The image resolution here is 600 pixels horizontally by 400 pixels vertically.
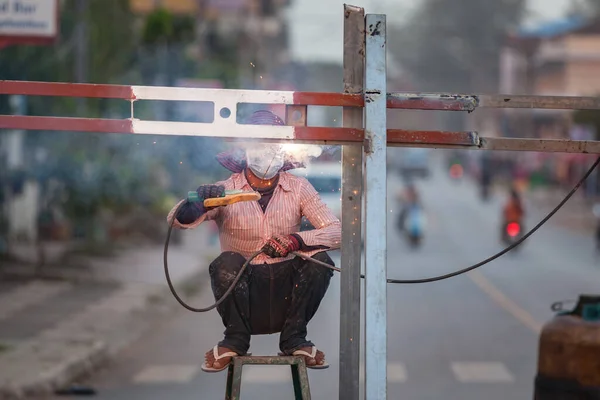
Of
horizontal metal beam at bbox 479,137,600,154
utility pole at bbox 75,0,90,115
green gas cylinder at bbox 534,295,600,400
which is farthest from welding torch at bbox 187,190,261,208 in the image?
utility pole at bbox 75,0,90,115

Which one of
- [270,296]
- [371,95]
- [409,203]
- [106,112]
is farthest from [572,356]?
[409,203]

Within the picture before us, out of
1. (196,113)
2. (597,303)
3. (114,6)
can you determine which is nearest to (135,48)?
(114,6)

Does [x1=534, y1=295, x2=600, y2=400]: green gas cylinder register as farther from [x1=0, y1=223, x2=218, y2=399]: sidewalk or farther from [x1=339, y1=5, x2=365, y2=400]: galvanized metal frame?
[x1=0, y1=223, x2=218, y2=399]: sidewalk

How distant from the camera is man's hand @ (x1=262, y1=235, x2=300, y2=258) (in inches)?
216

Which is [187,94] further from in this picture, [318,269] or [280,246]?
[318,269]

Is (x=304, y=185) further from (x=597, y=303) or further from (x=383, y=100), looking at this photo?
(x=597, y=303)

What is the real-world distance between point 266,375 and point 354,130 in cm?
787

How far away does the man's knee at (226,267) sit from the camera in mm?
5555

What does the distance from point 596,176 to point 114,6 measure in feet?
99.4

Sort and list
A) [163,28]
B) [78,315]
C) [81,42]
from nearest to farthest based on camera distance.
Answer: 1. [78,315]
2. [81,42]
3. [163,28]

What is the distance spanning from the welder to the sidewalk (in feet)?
17.8

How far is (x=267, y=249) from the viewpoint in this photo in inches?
217

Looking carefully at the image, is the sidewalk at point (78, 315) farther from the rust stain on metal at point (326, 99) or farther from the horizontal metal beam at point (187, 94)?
the rust stain on metal at point (326, 99)

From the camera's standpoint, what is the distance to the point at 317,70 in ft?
321
